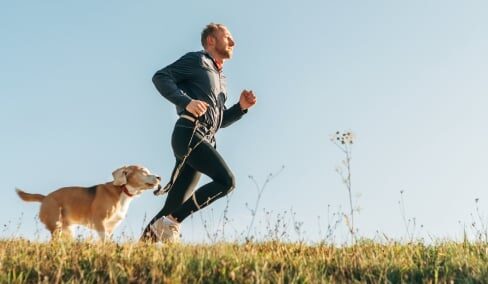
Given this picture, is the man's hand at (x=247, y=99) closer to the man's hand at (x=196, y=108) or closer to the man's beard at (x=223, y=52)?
the man's beard at (x=223, y=52)

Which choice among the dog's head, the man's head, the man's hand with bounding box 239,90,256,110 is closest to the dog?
the dog's head

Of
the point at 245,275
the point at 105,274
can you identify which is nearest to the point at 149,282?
the point at 105,274

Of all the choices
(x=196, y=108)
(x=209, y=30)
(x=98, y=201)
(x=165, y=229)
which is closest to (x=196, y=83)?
(x=196, y=108)

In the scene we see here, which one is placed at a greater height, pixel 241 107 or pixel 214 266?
pixel 241 107

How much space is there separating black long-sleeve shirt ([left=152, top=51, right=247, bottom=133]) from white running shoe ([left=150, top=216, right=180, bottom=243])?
1.08 meters

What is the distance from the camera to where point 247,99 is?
705 cm

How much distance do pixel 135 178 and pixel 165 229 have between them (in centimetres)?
274

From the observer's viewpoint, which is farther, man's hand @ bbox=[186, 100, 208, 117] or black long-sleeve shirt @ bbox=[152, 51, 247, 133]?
black long-sleeve shirt @ bbox=[152, 51, 247, 133]

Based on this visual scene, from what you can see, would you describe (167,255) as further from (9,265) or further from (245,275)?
(9,265)

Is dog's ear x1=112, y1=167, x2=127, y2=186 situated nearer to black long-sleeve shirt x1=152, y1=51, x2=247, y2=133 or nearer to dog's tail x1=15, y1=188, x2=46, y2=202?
dog's tail x1=15, y1=188, x2=46, y2=202

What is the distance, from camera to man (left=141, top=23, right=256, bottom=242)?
6.27m

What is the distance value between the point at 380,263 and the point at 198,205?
2167 millimetres

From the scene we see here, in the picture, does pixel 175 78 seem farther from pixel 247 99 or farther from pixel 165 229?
pixel 165 229

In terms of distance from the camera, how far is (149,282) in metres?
3.98
